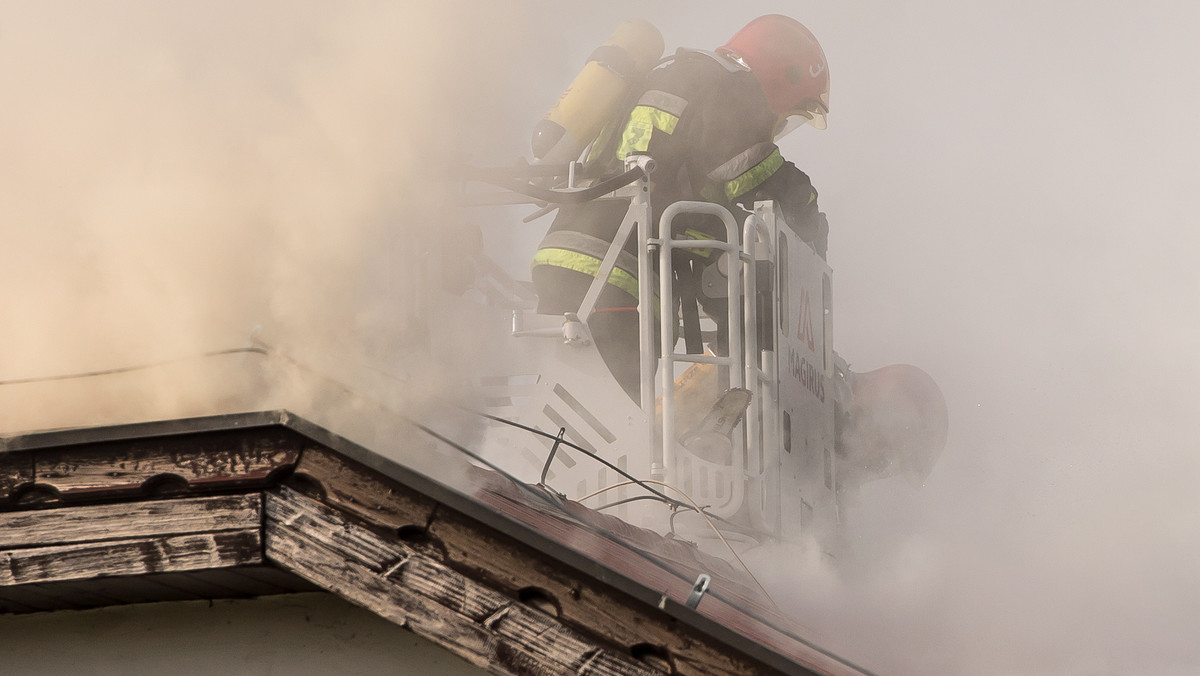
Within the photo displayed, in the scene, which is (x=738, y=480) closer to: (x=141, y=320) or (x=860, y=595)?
(x=860, y=595)

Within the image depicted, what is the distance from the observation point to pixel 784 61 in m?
7.64

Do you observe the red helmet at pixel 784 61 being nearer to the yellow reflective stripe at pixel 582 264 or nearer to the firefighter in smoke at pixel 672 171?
the firefighter in smoke at pixel 672 171

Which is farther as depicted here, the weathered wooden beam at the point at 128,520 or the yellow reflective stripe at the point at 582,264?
the yellow reflective stripe at the point at 582,264

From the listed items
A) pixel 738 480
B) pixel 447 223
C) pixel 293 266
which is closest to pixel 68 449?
pixel 293 266

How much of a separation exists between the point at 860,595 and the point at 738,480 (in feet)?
5.31

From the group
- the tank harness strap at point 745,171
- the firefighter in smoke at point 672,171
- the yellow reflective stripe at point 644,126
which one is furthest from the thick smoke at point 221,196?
the tank harness strap at point 745,171

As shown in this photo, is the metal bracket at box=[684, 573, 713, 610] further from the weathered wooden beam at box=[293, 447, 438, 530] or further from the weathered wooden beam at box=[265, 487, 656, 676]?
the weathered wooden beam at box=[293, 447, 438, 530]

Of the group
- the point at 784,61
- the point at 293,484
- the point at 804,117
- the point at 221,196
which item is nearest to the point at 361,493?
the point at 293,484

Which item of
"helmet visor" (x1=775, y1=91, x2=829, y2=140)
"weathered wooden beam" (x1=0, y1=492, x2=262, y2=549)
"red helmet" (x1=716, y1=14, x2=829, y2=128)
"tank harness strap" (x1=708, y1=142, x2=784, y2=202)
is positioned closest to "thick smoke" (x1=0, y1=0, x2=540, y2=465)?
"weathered wooden beam" (x1=0, y1=492, x2=262, y2=549)

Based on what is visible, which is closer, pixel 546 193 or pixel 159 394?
A: pixel 159 394

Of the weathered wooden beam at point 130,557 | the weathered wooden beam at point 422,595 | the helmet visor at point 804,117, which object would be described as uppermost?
the helmet visor at point 804,117

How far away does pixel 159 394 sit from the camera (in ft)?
11.1

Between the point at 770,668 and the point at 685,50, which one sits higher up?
the point at 685,50

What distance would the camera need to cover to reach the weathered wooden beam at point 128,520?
2.27 meters
